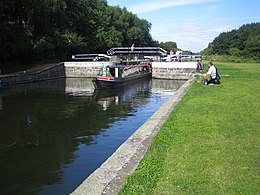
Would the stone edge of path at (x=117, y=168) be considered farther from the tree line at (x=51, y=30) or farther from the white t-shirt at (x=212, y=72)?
the tree line at (x=51, y=30)

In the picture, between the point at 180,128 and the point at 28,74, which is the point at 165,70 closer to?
the point at 28,74

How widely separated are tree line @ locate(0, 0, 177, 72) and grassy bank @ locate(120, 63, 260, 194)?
34.3 meters

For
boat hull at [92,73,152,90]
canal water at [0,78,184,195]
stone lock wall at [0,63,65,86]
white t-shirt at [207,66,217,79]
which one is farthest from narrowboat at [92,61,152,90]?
white t-shirt at [207,66,217,79]

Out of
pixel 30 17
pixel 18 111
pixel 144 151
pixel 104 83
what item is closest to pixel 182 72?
pixel 104 83

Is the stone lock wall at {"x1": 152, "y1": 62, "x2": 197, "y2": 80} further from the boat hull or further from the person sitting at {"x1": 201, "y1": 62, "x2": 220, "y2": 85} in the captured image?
the person sitting at {"x1": 201, "y1": 62, "x2": 220, "y2": 85}

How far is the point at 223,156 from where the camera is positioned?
724cm

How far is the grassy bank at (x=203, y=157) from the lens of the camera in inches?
226

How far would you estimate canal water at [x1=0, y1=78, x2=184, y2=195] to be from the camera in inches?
340

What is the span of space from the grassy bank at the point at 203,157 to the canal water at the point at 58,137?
236 centimetres

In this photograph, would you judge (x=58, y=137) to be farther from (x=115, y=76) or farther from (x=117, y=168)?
(x=115, y=76)

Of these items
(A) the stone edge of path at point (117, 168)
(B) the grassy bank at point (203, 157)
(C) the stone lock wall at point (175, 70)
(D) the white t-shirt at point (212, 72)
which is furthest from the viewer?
(C) the stone lock wall at point (175, 70)

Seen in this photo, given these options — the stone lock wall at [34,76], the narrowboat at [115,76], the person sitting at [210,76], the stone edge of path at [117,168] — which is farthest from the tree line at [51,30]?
the stone edge of path at [117,168]

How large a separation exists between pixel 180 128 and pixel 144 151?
2.30 meters

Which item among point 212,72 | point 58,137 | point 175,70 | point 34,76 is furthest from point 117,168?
point 175,70
